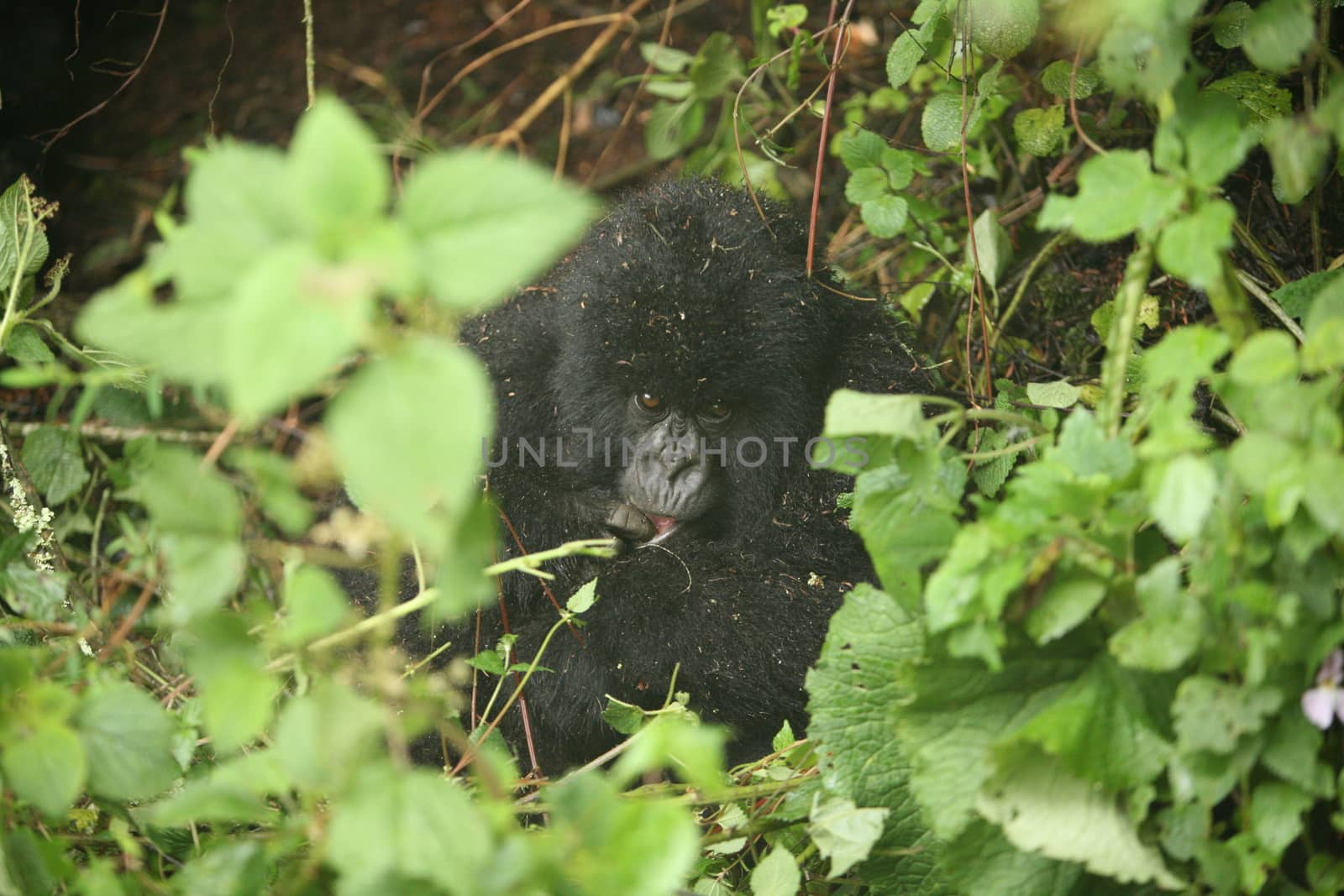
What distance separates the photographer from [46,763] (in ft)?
2.96

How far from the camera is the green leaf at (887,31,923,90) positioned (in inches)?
69.1

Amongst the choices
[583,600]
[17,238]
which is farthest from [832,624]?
[17,238]

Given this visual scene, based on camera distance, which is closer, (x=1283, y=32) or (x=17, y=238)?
(x=1283, y=32)

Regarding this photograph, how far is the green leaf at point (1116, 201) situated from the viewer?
940 millimetres

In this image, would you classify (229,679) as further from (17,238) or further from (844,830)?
(17,238)

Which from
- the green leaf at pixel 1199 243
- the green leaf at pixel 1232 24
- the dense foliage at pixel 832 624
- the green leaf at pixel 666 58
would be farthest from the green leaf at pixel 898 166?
the green leaf at pixel 1199 243

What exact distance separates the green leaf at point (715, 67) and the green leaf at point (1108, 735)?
1731 millimetres

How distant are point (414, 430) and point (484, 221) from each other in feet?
0.46

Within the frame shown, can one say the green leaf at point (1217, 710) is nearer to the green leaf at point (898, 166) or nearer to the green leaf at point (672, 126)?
the green leaf at point (898, 166)

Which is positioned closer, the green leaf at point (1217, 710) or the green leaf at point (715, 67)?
the green leaf at point (1217, 710)

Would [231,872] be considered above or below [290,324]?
below

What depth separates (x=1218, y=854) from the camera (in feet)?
3.21

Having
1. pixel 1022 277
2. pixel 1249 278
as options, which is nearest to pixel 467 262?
pixel 1249 278

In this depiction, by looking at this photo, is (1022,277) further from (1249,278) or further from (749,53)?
(749,53)
